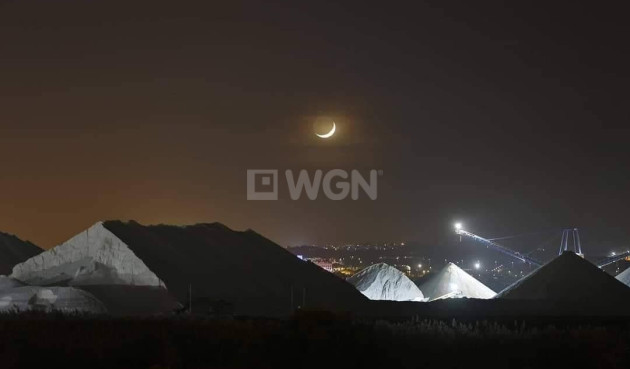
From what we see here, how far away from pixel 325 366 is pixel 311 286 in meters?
23.2

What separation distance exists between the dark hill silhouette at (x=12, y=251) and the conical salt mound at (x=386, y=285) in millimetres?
18877

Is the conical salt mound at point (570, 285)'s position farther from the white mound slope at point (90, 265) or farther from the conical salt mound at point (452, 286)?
the white mound slope at point (90, 265)

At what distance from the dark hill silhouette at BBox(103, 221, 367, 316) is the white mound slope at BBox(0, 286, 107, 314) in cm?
341

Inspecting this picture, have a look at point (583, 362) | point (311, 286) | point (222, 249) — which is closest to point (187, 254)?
point (222, 249)

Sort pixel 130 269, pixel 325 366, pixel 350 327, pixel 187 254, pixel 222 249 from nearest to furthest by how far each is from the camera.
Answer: pixel 325 366, pixel 350 327, pixel 130 269, pixel 187 254, pixel 222 249

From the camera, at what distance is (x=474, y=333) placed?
18.8 m

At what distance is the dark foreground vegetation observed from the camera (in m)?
17.5

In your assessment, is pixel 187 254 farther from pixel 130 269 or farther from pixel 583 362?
pixel 583 362

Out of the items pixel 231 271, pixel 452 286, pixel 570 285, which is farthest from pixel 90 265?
pixel 452 286

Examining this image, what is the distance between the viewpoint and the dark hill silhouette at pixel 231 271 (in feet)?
116

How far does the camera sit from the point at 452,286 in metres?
59.0

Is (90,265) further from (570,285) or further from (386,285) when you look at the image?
(386,285)

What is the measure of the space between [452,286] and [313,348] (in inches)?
1664

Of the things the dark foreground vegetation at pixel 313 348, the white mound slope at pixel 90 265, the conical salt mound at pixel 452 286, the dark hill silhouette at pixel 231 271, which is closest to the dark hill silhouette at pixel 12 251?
the white mound slope at pixel 90 265
